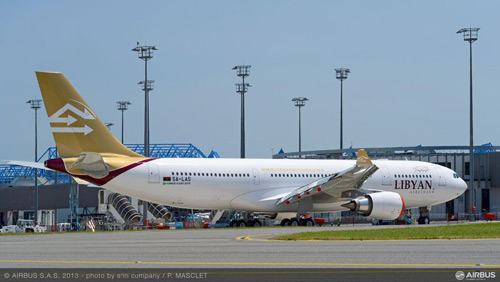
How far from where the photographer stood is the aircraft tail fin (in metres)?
37.7

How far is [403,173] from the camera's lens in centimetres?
4762

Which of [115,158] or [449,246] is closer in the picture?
[449,246]

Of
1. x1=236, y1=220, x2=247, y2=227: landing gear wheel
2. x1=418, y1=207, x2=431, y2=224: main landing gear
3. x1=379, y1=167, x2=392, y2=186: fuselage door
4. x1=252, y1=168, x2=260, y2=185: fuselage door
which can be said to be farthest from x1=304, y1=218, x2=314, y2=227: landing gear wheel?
x1=418, y1=207, x2=431, y2=224: main landing gear

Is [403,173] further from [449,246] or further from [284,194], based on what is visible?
[449,246]

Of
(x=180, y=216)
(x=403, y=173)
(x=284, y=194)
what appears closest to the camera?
(x=284, y=194)

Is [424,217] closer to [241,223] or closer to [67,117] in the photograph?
[241,223]

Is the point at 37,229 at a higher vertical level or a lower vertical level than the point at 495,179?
lower

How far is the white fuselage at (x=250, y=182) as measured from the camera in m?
40.3

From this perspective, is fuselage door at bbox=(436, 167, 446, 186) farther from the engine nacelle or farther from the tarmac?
the tarmac

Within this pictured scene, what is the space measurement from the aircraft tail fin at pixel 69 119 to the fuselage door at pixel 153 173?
7.94 ft
